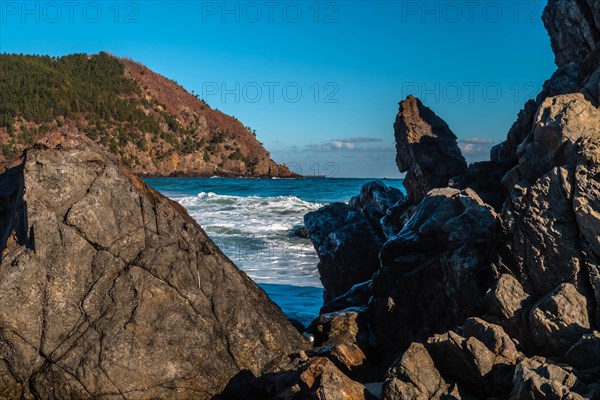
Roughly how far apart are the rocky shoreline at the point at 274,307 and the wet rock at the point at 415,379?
0.05 ft

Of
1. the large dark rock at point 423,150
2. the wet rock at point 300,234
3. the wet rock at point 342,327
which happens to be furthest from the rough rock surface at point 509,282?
the wet rock at point 300,234

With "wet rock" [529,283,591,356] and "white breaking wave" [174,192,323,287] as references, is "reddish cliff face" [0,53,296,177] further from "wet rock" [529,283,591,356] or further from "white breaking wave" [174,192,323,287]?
"wet rock" [529,283,591,356]

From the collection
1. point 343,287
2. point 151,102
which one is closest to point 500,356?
point 343,287

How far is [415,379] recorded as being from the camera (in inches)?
242

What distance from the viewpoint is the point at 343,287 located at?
13062mm

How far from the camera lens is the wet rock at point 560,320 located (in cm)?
638

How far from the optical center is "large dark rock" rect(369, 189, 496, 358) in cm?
809

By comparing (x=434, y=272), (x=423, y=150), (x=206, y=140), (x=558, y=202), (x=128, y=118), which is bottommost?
(x=434, y=272)

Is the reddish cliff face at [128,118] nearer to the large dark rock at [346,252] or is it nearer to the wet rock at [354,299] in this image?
the large dark rock at [346,252]

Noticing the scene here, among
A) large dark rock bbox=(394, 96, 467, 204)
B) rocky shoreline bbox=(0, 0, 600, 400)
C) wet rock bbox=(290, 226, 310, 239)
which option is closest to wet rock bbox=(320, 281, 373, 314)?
rocky shoreline bbox=(0, 0, 600, 400)

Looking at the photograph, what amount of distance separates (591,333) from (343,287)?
7.24 m

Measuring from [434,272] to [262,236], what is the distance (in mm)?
17766

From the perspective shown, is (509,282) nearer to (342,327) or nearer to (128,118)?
(342,327)

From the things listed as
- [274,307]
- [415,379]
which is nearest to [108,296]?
[274,307]
